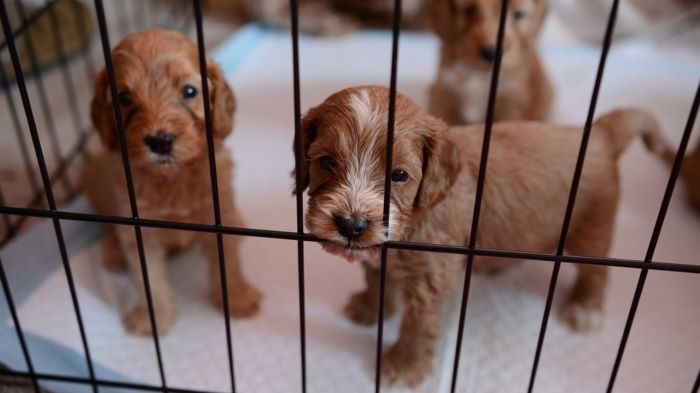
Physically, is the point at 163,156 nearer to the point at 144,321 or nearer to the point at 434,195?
the point at 144,321

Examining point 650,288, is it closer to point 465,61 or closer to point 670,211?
point 670,211

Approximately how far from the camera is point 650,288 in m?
2.17

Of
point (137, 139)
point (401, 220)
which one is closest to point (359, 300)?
point (401, 220)

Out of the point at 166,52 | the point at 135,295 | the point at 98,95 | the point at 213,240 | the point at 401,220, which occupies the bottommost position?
the point at 135,295

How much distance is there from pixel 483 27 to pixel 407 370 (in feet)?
4.27

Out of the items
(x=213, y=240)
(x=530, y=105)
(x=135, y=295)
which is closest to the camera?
(x=213, y=240)

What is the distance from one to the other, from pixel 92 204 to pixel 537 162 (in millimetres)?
1444

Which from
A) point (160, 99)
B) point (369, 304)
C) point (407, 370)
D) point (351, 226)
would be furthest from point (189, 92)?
point (407, 370)

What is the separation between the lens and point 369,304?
6.66 ft

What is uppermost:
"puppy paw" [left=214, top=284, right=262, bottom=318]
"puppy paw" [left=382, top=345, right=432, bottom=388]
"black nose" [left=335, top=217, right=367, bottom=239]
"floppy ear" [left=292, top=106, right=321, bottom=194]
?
"floppy ear" [left=292, top=106, right=321, bottom=194]

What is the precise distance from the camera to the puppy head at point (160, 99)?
170 centimetres

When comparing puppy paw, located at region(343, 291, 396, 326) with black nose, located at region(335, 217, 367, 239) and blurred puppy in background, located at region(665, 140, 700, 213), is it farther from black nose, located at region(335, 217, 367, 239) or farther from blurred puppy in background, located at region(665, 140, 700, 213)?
blurred puppy in background, located at region(665, 140, 700, 213)

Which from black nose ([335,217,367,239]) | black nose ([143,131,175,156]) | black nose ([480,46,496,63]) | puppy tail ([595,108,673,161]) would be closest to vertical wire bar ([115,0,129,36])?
black nose ([480,46,496,63])

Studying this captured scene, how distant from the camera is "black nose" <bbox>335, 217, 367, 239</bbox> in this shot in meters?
1.33
